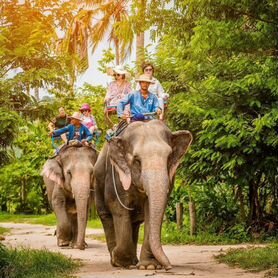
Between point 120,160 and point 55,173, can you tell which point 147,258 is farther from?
point 55,173

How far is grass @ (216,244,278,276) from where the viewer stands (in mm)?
11609

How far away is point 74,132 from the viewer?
661 inches

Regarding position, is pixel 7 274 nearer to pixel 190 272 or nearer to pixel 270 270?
pixel 190 272

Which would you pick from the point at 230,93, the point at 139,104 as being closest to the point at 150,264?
the point at 139,104

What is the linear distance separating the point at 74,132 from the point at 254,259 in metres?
5.73

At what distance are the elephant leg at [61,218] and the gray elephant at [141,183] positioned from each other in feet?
18.0

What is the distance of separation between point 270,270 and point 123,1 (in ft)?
81.3

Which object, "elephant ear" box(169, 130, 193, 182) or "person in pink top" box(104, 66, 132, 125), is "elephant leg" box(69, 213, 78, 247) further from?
"elephant ear" box(169, 130, 193, 182)

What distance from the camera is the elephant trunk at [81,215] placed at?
1513 centimetres

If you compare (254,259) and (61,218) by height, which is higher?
(61,218)

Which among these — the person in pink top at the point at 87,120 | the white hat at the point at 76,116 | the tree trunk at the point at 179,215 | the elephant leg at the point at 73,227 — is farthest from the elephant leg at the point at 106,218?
the tree trunk at the point at 179,215

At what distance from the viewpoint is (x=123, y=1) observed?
34.6 m

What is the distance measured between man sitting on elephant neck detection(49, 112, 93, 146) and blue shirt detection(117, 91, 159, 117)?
443 centimetres

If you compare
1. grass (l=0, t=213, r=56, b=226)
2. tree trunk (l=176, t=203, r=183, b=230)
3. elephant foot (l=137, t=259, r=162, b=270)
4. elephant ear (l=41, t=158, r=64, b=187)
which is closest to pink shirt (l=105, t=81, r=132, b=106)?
elephant foot (l=137, t=259, r=162, b=270)
